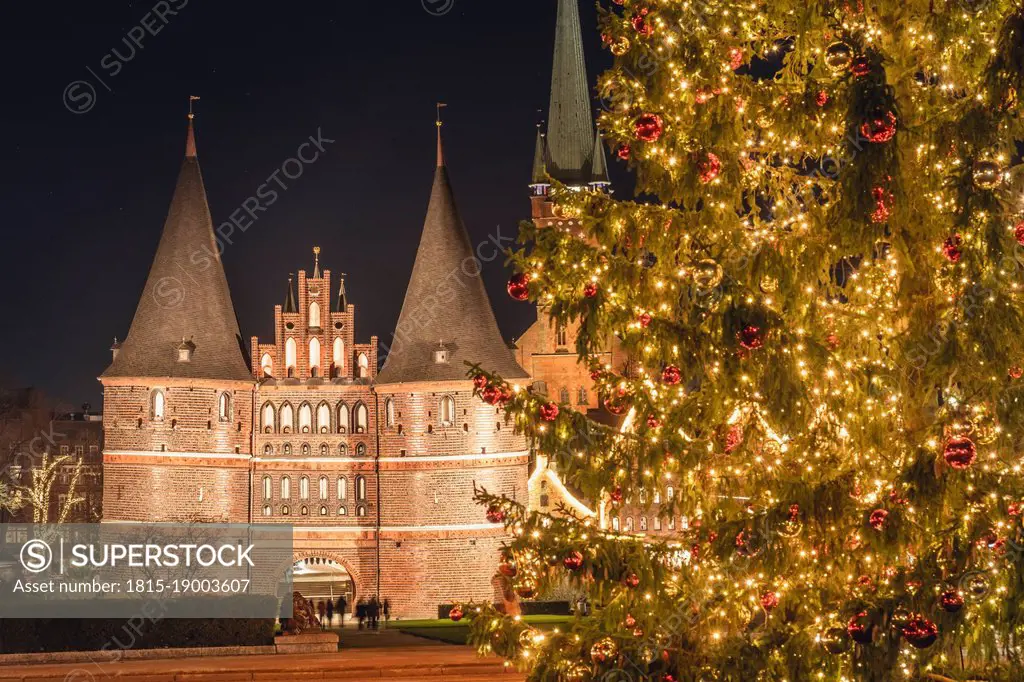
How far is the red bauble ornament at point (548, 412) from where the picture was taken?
9789 mm

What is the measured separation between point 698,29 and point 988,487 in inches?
143

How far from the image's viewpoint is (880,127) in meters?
8.66

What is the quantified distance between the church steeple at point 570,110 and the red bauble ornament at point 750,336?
151 feet

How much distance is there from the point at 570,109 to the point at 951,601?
159 ft

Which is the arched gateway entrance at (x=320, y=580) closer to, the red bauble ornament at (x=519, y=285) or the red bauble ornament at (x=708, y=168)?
the red bauble ornament at (x=519, y=285)

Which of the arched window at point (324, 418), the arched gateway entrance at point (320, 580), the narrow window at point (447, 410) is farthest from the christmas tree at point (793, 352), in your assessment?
the arched gateway entrance at point (320, 580)

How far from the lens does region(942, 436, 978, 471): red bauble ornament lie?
8188mm

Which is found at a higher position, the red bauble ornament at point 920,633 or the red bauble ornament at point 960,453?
the red bauble ornament at point 960,453

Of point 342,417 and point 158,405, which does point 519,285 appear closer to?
point 158,405

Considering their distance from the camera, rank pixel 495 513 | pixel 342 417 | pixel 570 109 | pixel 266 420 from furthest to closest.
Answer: pixel 570 109 < pixel 342 417 < pixel 266 420 < pixel 495 513

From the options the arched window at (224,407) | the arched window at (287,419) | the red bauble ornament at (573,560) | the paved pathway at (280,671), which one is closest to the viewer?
the red bauble ornament at (573,560)

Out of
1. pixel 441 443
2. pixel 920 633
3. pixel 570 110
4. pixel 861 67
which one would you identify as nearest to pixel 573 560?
pixel 920 633

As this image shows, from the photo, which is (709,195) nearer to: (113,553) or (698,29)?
(698,29)

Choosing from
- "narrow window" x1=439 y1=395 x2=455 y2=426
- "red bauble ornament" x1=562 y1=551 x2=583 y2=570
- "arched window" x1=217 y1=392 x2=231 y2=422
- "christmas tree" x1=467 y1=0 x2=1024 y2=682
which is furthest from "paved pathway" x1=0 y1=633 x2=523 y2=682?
"arched window" x1=217 y1=392 x2=231 y2=422
